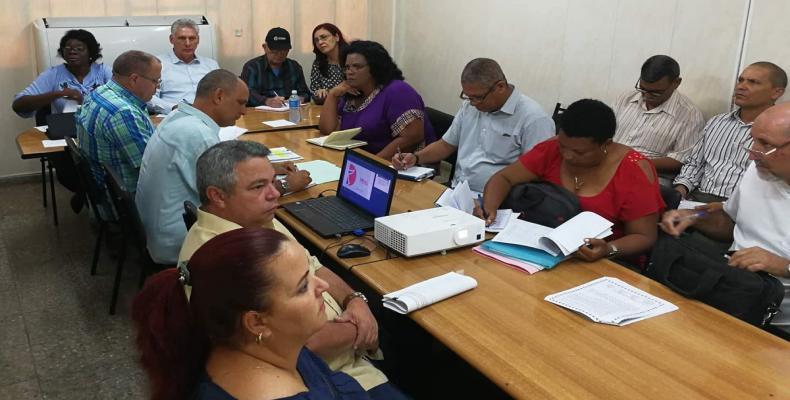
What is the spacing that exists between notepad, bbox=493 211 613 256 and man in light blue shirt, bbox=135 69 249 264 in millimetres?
1295

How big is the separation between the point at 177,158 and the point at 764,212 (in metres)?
2.24

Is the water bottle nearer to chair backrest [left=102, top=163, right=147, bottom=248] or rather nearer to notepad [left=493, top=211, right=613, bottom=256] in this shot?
chair backrest [left=102, top=163, right=147, bottom=248]

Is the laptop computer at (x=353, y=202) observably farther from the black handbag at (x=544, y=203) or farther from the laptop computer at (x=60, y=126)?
→ the laptop computer at (x=60, y=126)

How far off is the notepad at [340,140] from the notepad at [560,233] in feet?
5.25

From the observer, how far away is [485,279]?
2.01 m

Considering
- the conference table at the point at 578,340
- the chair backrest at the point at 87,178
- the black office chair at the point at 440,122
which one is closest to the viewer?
the conference table at the point at 578,340

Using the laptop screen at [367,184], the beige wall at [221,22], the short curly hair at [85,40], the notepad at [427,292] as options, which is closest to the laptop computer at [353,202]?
the laptop screen at [367,184]

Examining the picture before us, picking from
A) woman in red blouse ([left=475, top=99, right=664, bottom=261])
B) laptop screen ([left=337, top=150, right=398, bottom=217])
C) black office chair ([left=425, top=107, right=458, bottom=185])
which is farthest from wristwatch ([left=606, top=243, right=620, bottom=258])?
black office chair ([left=425, top=107, right=458, bottom=185])

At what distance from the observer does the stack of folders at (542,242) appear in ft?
6.88

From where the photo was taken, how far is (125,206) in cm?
286

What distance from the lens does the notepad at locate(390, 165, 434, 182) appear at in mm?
3049

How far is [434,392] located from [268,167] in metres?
1.02

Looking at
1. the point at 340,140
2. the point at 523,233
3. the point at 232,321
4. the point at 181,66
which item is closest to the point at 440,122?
the point at 340,140

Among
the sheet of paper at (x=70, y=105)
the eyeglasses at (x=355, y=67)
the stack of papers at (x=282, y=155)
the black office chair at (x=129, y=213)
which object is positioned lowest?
the black office chair at (x=129, y=213)
